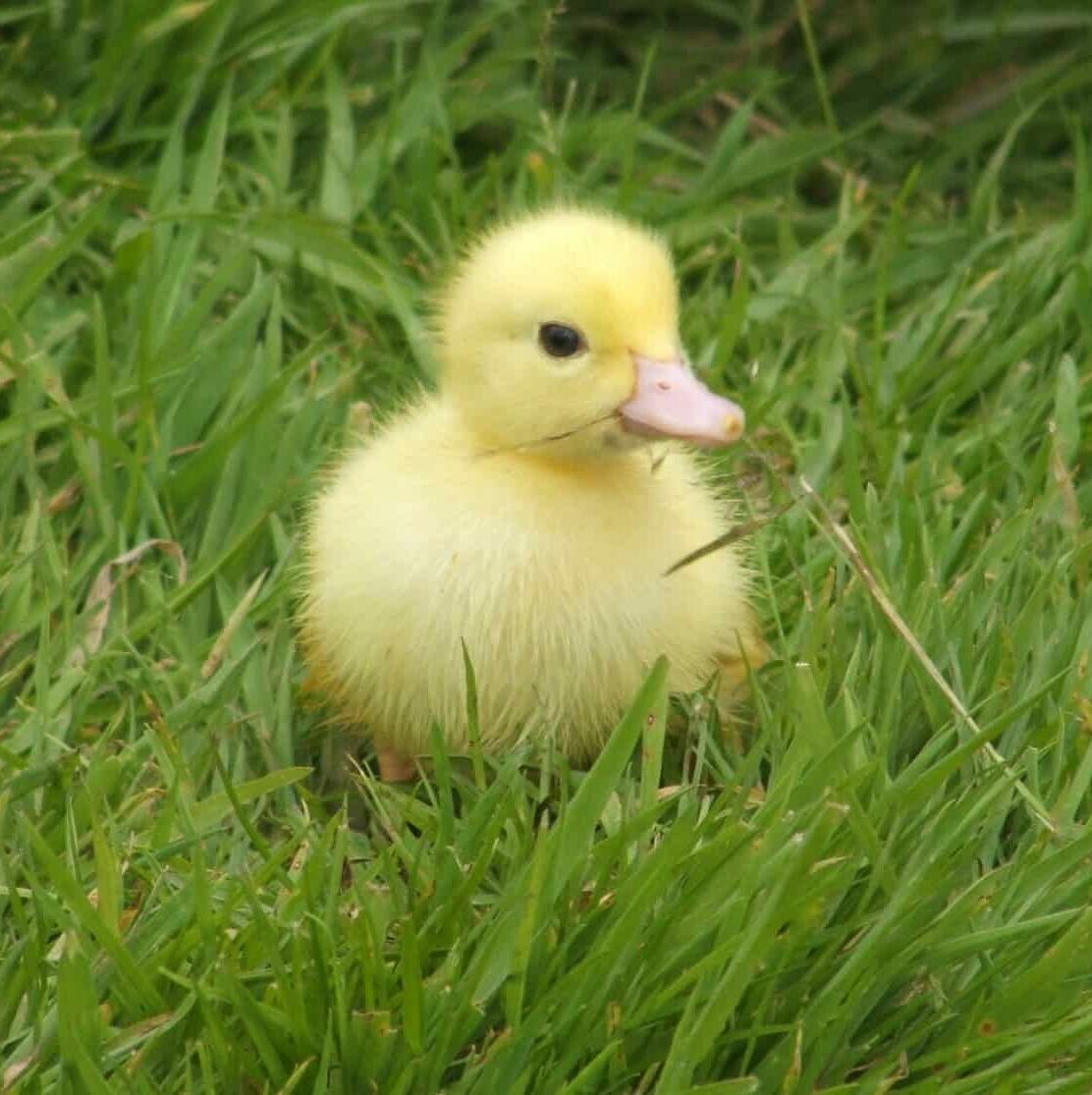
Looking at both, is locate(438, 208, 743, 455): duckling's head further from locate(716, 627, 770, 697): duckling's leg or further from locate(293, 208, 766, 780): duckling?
locate(716, 627, 770, 697): duckling's leg

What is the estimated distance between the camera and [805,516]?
3.56m

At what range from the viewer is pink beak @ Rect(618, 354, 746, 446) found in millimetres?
2844

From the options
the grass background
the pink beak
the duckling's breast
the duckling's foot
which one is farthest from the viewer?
the duckling's foot

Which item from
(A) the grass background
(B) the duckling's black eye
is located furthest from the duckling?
(A) the grass background

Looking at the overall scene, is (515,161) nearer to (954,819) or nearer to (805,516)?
(805,516)

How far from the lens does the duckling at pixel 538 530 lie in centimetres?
293

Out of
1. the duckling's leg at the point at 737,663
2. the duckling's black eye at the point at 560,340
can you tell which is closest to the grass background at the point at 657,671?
the duckling's leg at the point at 737,663

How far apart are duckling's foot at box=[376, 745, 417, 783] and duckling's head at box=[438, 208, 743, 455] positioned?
1.52 feet

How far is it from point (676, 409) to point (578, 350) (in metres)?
0.17

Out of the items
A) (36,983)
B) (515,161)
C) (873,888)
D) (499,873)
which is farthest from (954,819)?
(515,161)

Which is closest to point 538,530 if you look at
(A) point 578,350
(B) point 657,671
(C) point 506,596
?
(C) point 506,596

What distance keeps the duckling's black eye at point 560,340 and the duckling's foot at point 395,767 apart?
0.61m

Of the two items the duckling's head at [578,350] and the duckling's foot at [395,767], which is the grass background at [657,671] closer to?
the duckling's foot at [395,767]

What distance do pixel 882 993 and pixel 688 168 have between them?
2.36 metres
